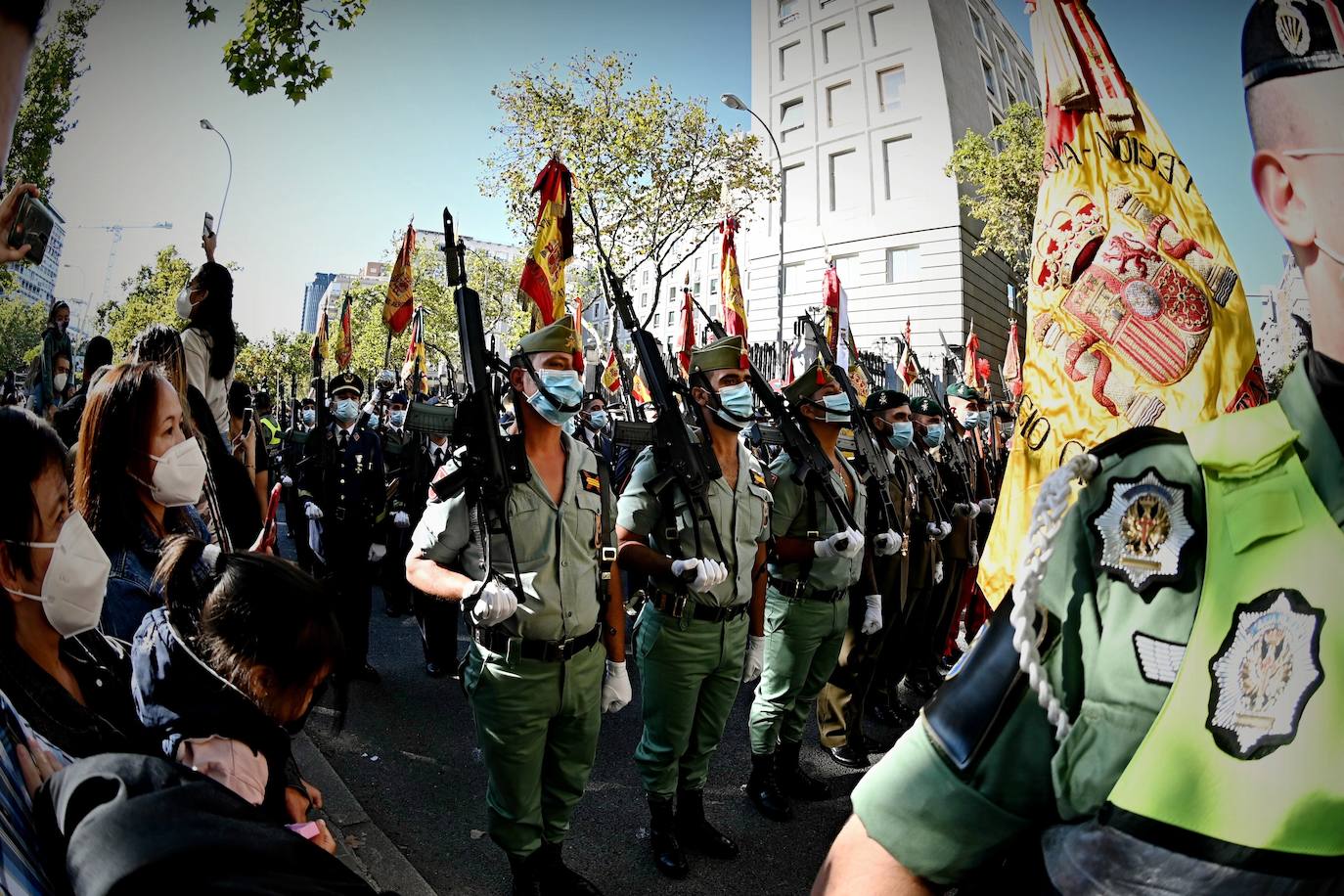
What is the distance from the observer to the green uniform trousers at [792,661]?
4199 mm

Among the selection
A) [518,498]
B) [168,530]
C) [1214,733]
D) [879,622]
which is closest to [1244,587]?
[1214,733]

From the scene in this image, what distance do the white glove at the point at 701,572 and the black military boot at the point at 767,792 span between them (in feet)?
4.27

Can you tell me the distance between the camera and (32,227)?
127 centimetres

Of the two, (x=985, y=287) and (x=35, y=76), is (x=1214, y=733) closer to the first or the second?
(x=35, y=76)

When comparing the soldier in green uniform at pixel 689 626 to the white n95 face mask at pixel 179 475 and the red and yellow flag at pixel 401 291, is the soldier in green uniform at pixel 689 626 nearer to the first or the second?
the white n95 face mask at pixel 179 475

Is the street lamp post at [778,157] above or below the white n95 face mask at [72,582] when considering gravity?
above

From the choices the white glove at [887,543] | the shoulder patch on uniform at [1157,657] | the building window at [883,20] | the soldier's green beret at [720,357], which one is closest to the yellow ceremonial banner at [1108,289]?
the shoulder patch on uniform at [1157,657]

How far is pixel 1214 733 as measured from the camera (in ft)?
2.32

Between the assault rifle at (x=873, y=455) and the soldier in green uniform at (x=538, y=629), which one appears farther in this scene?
the assault rifle at (x=873, y=455)

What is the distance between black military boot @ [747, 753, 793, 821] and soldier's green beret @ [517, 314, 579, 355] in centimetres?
255

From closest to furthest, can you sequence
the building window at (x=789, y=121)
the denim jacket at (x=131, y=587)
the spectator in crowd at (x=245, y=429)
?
the denim jacket at (x=131, y=587) < the spectator in crowd at (x=245, y=429) < the building window at (x=789, y=121)

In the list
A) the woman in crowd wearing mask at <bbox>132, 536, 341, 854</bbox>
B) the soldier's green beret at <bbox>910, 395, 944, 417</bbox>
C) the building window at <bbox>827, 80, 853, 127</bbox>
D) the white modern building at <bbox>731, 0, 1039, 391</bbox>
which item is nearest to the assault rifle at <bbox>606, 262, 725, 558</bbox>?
the woman in crowd wearing mask at <bbox>132, 536, 341, 854</bbox>

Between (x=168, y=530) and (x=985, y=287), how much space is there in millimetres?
20108

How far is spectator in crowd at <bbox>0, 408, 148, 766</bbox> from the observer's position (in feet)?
4.86
